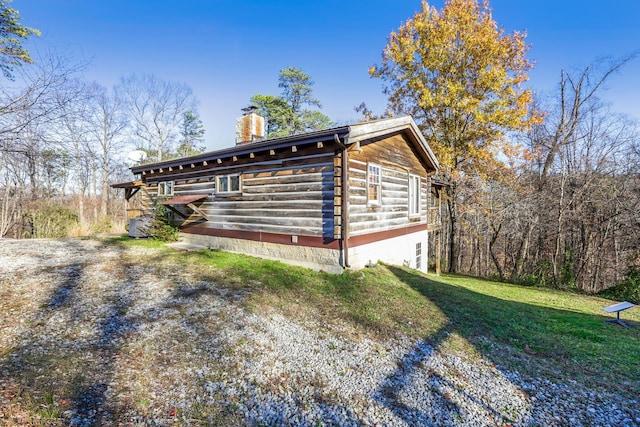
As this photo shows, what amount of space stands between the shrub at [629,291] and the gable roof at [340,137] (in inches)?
377

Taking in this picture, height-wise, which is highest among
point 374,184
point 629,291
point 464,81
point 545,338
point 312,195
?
point 464,81

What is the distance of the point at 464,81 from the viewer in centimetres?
1606

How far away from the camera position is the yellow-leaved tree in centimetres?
1514

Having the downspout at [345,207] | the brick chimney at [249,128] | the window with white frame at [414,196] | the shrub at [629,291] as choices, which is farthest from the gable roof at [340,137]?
the shrub at [629,291]

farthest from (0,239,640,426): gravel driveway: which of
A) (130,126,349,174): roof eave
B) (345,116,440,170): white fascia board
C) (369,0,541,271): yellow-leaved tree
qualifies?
(369,0,541,271): yellow-leaved tree

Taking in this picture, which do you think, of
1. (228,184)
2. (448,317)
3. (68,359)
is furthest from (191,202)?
(448,317)

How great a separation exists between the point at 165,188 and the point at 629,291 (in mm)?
20046

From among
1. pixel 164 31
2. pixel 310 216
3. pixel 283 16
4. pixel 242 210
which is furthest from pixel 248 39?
pixel 310 216

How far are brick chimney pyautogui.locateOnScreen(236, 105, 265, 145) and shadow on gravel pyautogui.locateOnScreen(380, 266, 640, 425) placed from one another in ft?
31.3

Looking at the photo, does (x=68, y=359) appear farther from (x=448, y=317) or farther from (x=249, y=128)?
(x=249, y=128)

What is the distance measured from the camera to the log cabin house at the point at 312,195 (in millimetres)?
7805

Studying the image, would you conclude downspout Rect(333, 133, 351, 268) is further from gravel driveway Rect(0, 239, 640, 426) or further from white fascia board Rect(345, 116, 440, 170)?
gravel driveway Rect(0, 239, 640, 426)

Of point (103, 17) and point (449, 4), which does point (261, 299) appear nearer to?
point (103, 17)

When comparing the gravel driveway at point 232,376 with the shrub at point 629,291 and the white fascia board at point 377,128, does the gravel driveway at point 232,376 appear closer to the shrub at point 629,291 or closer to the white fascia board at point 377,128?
the white fascia board at point 377,128
